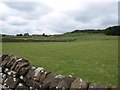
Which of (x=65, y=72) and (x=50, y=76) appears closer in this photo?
(x=50, y=76)

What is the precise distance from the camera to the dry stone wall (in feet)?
25.6

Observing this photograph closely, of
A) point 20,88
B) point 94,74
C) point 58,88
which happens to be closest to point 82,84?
point 58,88

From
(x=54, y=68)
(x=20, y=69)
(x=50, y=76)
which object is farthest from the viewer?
(x=54, y=68)

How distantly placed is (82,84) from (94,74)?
171 inches

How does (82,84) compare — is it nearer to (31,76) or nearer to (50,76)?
(50,76)

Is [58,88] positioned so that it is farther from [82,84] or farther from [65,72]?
[65,72]

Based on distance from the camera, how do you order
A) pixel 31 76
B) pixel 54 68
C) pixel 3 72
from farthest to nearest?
pixel 54 68
pixel 3 72
pixel 31 76

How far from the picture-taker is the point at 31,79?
31.2 feet

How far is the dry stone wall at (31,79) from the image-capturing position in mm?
7814

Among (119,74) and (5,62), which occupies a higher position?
(5,62)

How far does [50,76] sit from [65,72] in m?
3.15

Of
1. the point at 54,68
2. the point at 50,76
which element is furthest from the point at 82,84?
the point at 54,68

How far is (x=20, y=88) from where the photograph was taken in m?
9.75

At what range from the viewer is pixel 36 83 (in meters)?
9.20
